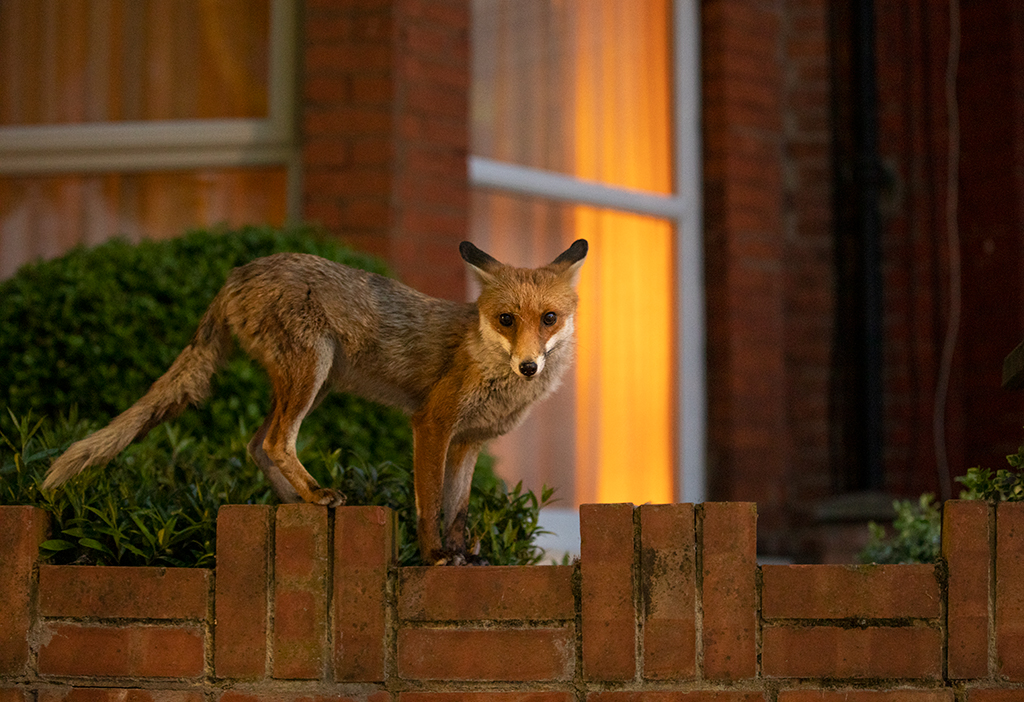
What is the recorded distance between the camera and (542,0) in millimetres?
6031

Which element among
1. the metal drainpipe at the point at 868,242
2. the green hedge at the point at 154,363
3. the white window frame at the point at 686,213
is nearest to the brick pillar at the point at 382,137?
the green hedge at the point at 154,363

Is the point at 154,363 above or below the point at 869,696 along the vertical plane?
above

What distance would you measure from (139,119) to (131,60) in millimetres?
325

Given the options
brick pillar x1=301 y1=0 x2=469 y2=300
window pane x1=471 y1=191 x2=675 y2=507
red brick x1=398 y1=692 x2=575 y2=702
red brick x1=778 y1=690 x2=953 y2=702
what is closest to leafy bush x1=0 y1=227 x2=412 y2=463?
brick pillar x1=301 y1=0 x2=469 y2=300

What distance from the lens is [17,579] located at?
98.0 inches

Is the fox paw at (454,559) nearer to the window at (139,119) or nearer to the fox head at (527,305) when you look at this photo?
the fox head at (527,305)

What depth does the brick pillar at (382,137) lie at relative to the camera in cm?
532

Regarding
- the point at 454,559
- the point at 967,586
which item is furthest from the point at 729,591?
the point at 454,559

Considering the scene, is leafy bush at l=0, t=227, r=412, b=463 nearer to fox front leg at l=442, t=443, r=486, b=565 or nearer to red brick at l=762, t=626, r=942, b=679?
fox front leg at l=442, t=443, r=486, b=565

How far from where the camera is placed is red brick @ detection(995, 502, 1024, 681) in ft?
7.72

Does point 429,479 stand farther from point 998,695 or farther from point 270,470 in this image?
point 998,695

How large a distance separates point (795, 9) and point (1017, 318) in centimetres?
225

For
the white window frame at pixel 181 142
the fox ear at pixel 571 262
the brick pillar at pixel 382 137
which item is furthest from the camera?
the white window frame at pixel 181 142

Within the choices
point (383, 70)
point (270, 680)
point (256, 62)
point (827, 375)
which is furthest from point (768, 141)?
point (270, 680)
